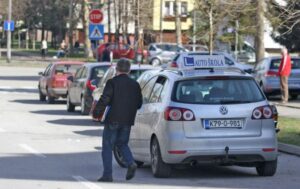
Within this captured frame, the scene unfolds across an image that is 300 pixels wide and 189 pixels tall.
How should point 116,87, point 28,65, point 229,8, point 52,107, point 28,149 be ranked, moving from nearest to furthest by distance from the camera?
point 116,87 → point 28,149 → point 229,8 → point 52,107 → point 28,65

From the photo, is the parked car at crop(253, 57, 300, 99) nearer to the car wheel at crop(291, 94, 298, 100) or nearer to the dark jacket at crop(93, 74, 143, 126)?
the car wheel at crop(291, 94, 298, 100)

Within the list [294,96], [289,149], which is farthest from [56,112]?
[289,149]

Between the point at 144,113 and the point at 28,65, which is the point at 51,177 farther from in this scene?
the point at 28,65

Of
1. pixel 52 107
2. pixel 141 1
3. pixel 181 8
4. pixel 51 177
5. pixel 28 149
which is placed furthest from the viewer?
pixel 181 8

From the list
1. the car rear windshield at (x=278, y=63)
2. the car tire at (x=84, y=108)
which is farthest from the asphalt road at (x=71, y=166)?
the car rear windshield at (x=278, y=63)

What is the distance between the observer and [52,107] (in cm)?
3133

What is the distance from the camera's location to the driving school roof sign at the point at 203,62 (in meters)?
14.3

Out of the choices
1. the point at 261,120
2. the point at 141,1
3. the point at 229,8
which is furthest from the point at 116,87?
the point at 141,1

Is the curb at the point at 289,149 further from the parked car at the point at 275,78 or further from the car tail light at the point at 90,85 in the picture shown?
the parked car at the point at 275,78

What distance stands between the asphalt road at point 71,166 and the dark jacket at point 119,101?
36.2 inches

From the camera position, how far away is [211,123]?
42.1 ft

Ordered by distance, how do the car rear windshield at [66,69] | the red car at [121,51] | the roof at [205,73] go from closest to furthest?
the roof at [205,73] → the car rear windshield at [66,69] → the red car at [121,51]

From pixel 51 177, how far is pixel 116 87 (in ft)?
6.13

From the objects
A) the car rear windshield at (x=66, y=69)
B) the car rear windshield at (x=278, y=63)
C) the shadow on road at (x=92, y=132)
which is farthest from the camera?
the car rear windshield at (x=278, y=63)
